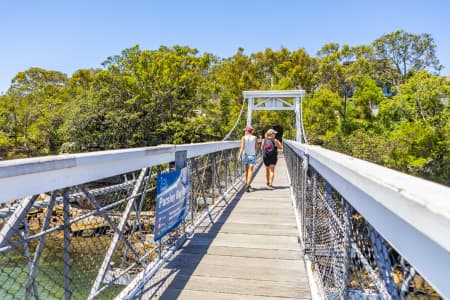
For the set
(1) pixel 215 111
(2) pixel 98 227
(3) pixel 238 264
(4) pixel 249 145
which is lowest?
(3) pixel 238 264

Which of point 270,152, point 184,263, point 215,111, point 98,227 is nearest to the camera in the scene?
point 184,263

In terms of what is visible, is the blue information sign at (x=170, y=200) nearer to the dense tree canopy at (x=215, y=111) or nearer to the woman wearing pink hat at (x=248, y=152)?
the woman wearing pink hat at (x=248, y=152)

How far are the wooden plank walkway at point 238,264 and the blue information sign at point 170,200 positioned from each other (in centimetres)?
33

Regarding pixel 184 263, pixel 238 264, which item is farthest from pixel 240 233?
pixel 184 263

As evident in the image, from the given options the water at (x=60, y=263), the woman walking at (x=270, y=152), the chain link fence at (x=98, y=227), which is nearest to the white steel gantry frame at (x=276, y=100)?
the woman walking at (x=270, y=152)

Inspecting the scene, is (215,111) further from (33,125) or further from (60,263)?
(60,263)

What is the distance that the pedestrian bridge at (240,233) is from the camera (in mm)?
586

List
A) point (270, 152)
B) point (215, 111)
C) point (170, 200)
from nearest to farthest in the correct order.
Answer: point (170, 200)
point (270, 152)
point (215, 111)

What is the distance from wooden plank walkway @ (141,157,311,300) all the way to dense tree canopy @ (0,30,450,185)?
40.4 feet

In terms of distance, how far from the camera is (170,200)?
2129 mm

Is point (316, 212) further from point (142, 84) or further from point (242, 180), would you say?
point (142, 84)

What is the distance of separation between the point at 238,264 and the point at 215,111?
1762cm

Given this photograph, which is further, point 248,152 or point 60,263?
point 60,263

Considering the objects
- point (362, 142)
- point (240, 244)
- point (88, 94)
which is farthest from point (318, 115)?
point (240, 244)
